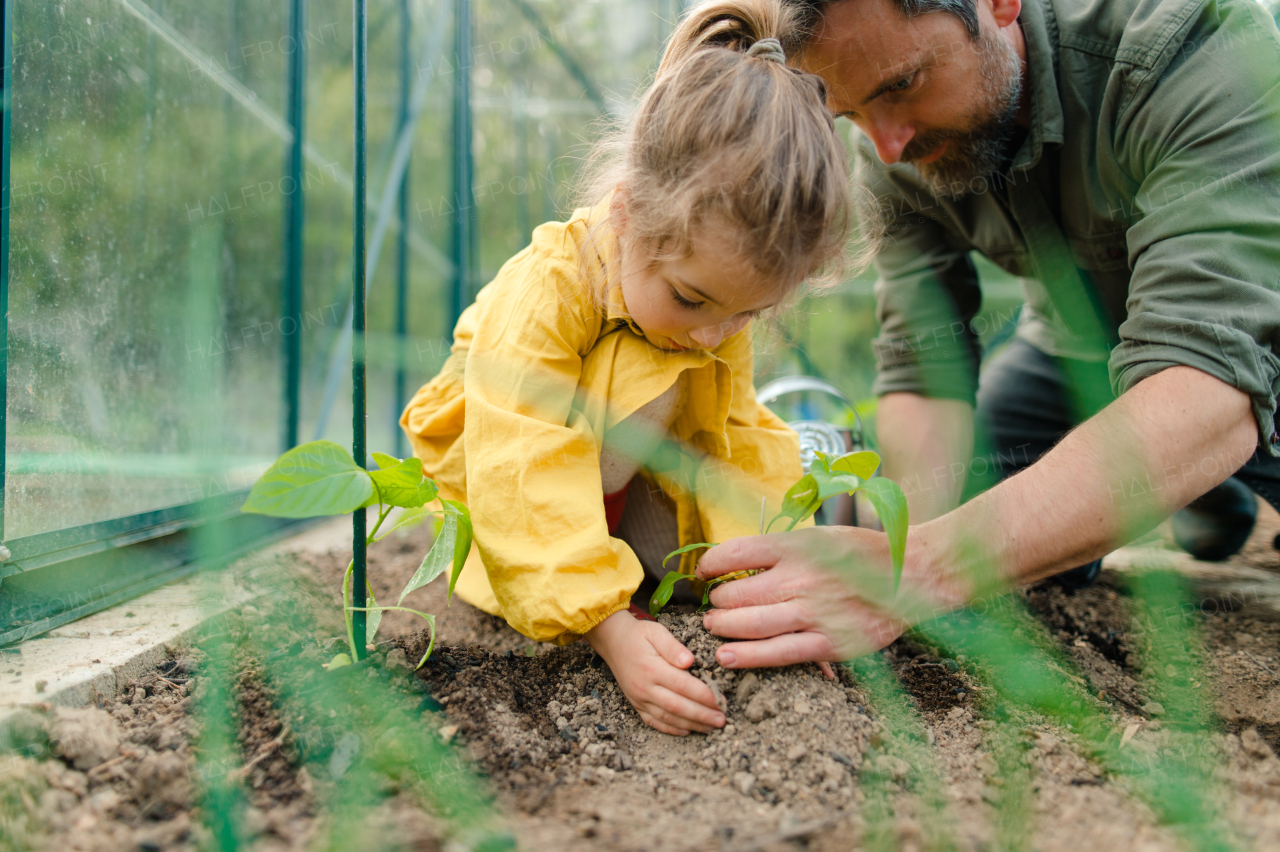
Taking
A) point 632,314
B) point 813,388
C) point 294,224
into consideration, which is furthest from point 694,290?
point 294,224

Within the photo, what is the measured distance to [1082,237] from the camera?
141 centimetres

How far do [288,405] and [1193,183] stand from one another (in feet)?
5.65

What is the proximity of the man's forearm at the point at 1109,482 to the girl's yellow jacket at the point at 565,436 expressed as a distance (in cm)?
34

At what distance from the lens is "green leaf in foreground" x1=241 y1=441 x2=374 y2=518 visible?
0.69m

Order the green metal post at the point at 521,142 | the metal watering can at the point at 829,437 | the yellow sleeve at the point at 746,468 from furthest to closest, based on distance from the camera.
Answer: the green metal post at the point at 521,142 < the metal watering can at the point at 829,437 < the yellow sleeve at the point at 746,468

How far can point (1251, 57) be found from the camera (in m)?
1.08

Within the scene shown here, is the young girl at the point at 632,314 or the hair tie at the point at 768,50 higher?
the hair tie at the point at 768,50

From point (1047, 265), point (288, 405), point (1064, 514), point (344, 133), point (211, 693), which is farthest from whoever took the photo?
point (344, 133)

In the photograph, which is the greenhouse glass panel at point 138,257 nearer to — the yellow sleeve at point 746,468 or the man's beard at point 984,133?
the yellow sleeve at point 746,468

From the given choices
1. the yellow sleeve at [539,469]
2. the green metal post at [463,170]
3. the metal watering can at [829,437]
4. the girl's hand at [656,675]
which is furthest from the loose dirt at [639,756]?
the green metal post at [463,170]

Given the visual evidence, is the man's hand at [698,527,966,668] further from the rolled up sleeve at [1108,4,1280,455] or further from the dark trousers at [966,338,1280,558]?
the dark trousers at [966,338,1280,558]

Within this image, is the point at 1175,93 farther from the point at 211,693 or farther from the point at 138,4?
the point at 138,4

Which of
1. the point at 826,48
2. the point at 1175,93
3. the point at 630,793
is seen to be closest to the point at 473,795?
the point at 630,793

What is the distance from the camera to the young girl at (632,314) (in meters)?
0.86
